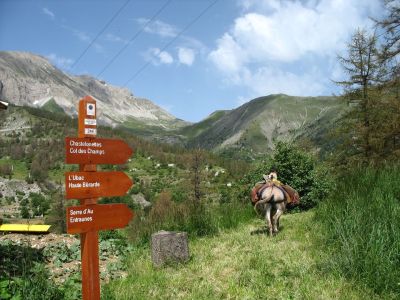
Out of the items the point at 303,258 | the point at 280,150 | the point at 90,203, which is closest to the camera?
the point at 90,203

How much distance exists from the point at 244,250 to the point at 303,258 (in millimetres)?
1619

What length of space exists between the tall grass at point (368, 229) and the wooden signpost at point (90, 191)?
357 centimetres

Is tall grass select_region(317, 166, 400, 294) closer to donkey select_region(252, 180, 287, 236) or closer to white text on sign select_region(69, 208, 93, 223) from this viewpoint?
donkey select_region(252, 180, 287, 236)

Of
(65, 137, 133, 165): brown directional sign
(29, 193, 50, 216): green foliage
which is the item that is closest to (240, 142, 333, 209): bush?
(65, 137, 133, 165): brown directional sign

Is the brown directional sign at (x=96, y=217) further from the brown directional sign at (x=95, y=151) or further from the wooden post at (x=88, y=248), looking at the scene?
the brown directional sign at (x=95, y=151)

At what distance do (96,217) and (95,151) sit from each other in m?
0.84

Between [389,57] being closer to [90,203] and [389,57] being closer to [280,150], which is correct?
[280,150]

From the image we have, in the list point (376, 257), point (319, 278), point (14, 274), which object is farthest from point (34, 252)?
point (376, 257)

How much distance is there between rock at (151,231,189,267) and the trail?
0.24 metres

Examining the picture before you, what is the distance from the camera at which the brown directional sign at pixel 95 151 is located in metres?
5.55

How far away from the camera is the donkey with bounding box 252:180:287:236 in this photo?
36.0 feet

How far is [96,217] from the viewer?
569 cm

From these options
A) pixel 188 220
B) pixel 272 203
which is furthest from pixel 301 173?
pixel 272 203

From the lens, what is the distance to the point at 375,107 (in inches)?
1035
